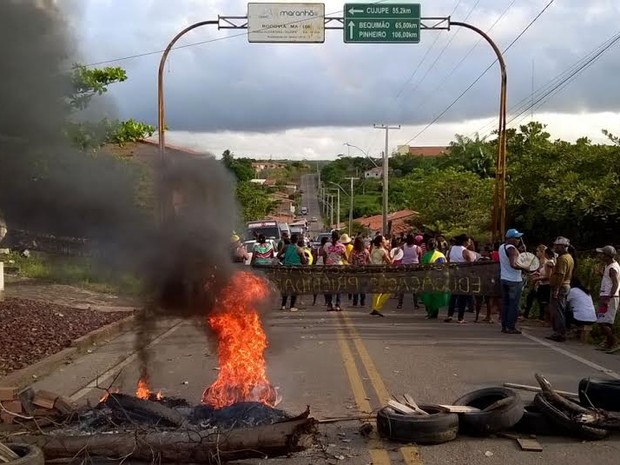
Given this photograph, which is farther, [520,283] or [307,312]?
[307,312]

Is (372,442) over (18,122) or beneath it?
beneath

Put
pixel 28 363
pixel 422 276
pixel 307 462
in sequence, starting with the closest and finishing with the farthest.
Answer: pixel 307 462 → pixel 28 363 → pixel 422 276

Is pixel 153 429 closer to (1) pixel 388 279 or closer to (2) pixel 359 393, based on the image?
(2) pixel 359 393

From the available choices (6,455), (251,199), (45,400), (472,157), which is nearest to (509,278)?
(45,400)

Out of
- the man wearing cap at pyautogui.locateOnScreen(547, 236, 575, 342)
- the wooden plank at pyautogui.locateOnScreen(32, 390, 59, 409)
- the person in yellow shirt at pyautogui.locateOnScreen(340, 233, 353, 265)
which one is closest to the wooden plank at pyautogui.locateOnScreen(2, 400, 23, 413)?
the wooden plank at pyautogui.locateOnScreen(32, 390, 59, 409)

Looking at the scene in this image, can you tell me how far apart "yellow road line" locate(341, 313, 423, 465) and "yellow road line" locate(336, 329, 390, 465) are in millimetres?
142

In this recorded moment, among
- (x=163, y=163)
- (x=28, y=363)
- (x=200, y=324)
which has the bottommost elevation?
(x=28, y=363)

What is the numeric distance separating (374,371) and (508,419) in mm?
3101

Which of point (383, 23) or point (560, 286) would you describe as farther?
point (383, 23)

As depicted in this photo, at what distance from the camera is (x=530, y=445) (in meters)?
5.73

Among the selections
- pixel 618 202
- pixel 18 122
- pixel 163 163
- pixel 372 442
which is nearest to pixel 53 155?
pixel 18 122

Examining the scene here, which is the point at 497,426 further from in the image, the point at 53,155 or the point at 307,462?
the point at 53,155

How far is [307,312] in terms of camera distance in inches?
612

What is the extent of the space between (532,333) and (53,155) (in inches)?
346
